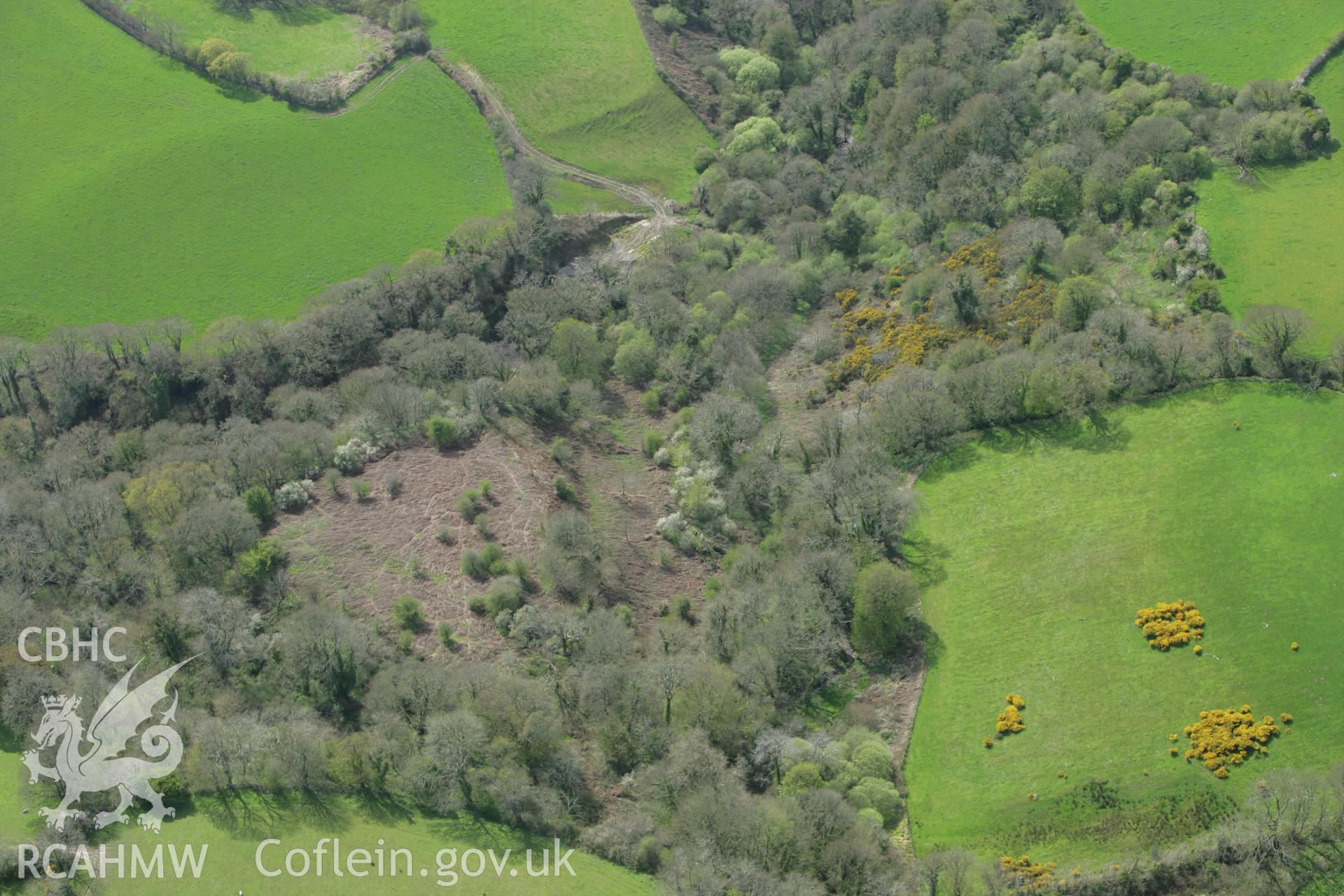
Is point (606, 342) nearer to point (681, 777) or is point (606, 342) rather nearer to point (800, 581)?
point (800, 581)

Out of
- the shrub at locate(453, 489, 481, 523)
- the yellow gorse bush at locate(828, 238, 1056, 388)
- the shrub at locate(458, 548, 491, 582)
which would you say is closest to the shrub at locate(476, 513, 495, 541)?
the shrub at locate(453, 489, 481, 523)

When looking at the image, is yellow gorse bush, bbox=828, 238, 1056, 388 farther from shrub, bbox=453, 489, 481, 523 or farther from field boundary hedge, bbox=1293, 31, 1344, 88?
field boundary hedge, bbox=1293, 31, 1344, 88

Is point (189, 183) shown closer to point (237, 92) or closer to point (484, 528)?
point (237, 92)

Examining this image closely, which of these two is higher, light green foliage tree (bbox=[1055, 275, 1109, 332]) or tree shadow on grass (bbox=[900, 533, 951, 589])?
light green foliage tree (bbox=[1055, 275, 1109, 332])

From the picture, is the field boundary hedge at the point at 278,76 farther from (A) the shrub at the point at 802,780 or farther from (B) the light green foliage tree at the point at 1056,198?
(A) the shrub at the point at 802,780

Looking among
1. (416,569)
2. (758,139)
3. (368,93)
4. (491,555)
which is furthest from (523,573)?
(368,93)

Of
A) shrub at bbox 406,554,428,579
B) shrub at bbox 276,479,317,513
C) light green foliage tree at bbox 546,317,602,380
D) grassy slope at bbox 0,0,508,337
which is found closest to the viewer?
shrub at bbox 406,554,428,579
